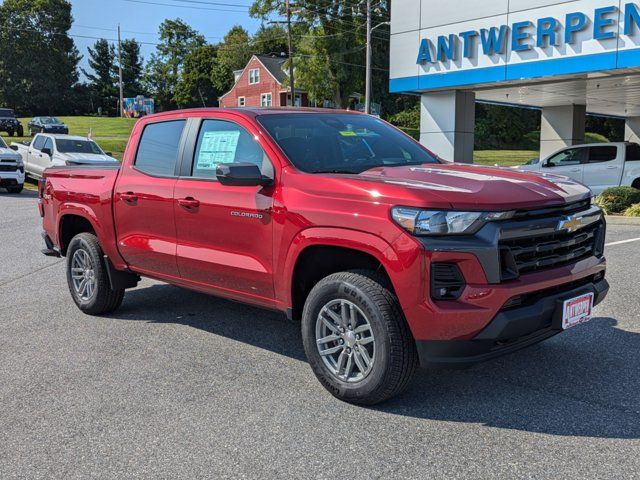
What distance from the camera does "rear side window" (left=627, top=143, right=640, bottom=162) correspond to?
51.3 feet

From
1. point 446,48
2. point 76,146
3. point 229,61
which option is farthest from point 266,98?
point 446,48

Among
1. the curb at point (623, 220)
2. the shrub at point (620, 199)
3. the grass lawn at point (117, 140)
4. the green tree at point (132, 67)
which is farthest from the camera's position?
the green tree at point (132, 67)

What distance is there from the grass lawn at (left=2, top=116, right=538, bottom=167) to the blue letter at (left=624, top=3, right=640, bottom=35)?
20190mm

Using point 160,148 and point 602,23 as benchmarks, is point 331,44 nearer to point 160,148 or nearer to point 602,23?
point 602,23

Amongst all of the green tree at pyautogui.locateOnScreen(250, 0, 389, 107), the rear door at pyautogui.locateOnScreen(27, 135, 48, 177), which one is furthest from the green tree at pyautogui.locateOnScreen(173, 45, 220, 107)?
the rear door at pyautogui.locateOnScreen(27, 135, 48, 177)

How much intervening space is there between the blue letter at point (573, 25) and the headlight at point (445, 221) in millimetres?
14830

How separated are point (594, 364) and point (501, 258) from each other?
163cm

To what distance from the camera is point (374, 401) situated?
397 centimetres

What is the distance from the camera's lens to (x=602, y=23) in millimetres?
15898

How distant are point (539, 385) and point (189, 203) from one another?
289cm

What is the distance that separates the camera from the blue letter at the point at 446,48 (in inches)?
755

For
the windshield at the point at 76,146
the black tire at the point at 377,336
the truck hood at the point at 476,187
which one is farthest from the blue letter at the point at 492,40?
the black tire at the point at 377,336

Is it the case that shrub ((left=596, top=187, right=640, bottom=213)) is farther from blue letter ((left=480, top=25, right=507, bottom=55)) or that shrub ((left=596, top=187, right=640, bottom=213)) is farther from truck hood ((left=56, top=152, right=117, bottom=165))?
truck hood ((left=56, top=152, right=117, bottom=165))

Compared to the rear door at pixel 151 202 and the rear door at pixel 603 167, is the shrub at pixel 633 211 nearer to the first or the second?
the rear door at pixel 603 167
